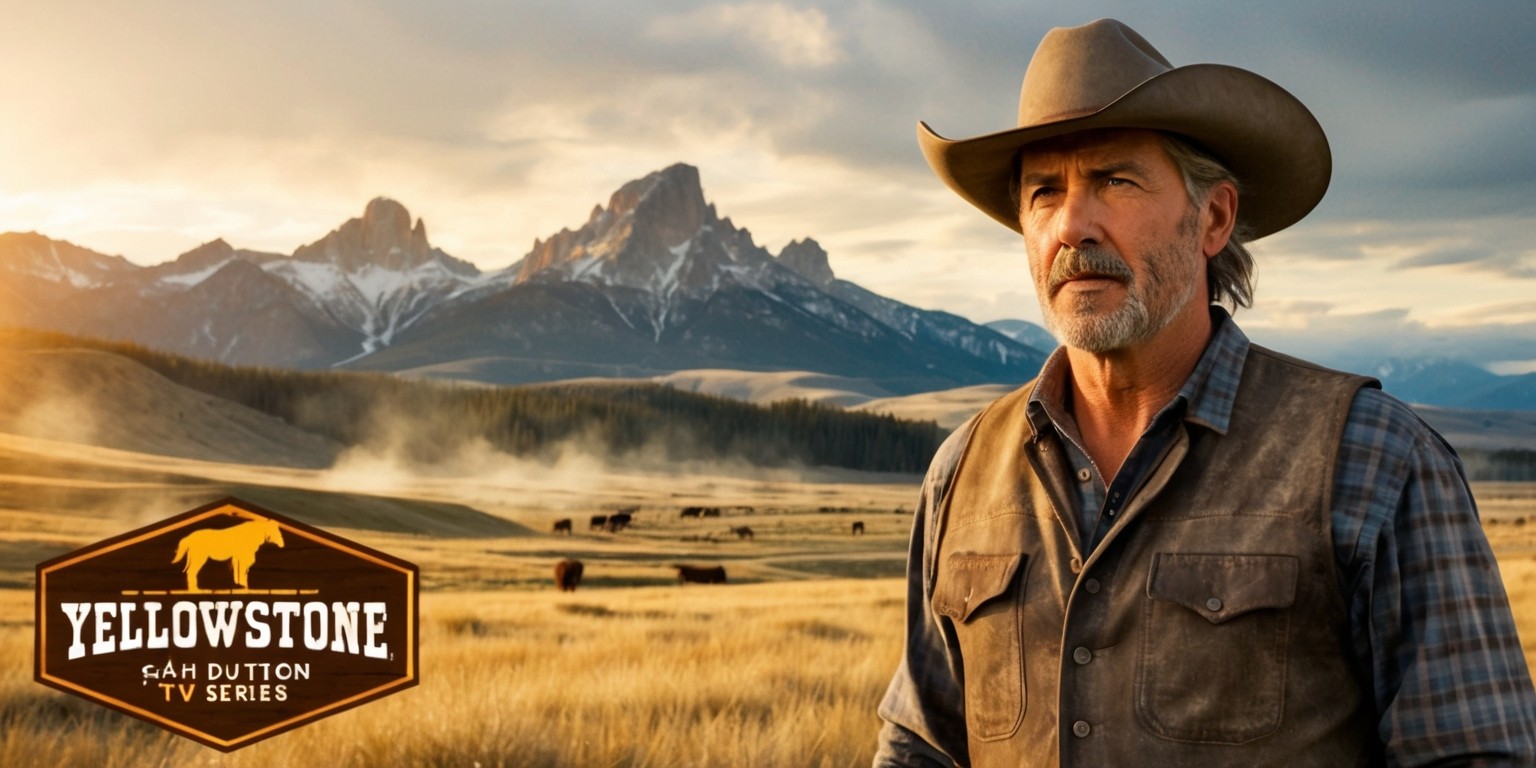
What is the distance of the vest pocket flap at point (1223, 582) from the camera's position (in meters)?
2.75

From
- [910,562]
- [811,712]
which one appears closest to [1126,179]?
[910,562]

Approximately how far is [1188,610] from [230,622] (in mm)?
5802

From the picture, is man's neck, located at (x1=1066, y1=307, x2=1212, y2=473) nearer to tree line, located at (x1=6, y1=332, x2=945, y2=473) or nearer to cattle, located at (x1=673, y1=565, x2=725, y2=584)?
cattle, located at (x1=673, y1=565, x2=725, y2=584)

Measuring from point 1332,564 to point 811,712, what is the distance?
17.9ft

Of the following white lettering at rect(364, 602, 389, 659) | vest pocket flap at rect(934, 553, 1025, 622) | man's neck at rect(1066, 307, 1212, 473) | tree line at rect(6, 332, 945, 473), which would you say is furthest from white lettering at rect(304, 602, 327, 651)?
tree line at rect(6, 332, 945, 473)

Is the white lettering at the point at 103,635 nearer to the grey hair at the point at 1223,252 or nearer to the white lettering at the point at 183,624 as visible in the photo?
the white lettering at the point at 183,624

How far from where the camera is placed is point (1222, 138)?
10.5ft

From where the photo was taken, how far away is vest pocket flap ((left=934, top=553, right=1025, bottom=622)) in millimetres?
3145

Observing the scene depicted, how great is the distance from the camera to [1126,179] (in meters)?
3.17

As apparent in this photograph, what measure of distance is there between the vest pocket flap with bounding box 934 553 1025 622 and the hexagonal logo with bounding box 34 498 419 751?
14.5 feet

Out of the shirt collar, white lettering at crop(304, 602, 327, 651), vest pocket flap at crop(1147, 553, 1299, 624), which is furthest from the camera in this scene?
white lettering at crop(304, 602, 327, 651)

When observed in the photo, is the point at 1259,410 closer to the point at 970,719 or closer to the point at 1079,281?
the point at 1079,281

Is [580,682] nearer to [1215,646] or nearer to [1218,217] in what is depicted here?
[1218,217]

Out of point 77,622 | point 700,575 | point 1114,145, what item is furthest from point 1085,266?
point 700,575
